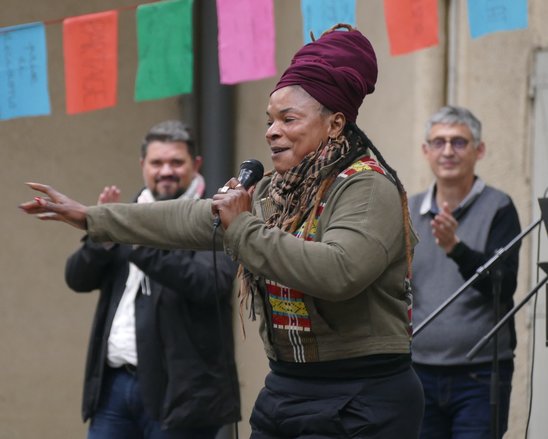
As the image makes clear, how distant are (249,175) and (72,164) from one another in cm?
428

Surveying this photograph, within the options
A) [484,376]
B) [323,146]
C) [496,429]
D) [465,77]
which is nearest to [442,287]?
[484,376]

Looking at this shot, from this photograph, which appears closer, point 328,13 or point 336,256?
point 336,256

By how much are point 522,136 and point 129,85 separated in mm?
2620

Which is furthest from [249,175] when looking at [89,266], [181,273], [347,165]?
[89,266]

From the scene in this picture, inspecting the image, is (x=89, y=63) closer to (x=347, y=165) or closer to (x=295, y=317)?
(x=347, y=165)

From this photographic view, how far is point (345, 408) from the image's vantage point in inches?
127

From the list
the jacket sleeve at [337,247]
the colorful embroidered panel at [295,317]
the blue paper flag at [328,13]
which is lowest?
the colorful embroidered panel at [295,317]

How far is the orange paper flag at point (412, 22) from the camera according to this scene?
5035mm

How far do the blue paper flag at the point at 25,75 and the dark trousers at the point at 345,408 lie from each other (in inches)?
100

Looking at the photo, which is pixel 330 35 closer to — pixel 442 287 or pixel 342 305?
pixel 342 305

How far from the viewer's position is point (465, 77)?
6.51 meters

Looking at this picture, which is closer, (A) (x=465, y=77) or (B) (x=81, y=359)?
(A) (x=465, y=77)

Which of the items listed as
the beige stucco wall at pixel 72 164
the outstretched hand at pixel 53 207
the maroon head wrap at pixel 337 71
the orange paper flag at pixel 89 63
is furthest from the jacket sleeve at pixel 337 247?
the beige stucco wall at pixel 72 164

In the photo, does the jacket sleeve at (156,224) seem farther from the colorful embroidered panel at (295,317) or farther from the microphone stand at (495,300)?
the microphone stand at (495,300)
